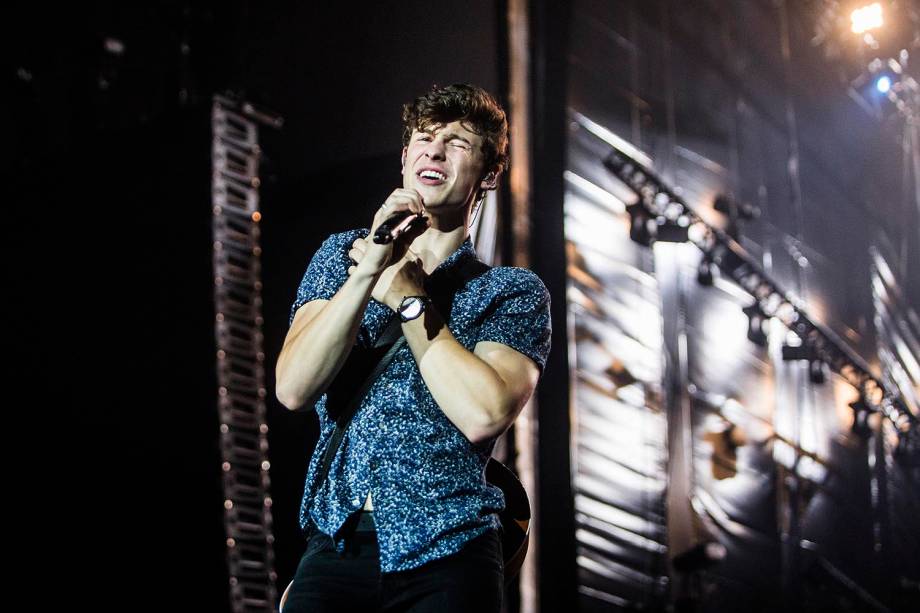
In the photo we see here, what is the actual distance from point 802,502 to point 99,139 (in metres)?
5.19

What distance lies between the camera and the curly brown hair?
1.89 m

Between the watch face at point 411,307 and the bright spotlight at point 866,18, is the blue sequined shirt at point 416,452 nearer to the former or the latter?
the watch face at point 411,307

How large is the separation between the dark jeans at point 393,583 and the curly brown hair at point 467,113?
73 cm

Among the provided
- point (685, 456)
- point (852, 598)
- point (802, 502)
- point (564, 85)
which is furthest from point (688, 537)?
point (564, 85)

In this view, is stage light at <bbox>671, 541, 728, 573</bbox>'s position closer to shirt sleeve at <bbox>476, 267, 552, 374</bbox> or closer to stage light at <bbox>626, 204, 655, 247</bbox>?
stage light at <bbox>626, 204, 655, 247</bbox>

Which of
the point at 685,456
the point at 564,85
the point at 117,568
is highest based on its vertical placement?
the point at 564,85

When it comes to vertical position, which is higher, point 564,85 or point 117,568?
point 564,85

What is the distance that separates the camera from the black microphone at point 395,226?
160 centimetres

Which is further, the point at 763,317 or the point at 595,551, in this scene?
the point at 763,317

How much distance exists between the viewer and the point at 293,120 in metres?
3.96

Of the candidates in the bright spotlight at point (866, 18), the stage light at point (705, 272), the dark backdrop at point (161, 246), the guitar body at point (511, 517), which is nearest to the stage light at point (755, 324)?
the stage light at point (705, 272)

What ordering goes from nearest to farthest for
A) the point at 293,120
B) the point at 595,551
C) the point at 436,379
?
the point at 436,379, the point at 293,120, the point at 595,551

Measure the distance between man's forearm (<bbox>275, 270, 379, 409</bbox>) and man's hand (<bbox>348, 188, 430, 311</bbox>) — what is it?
0.03 meters

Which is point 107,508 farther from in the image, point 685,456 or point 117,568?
point 685,456
